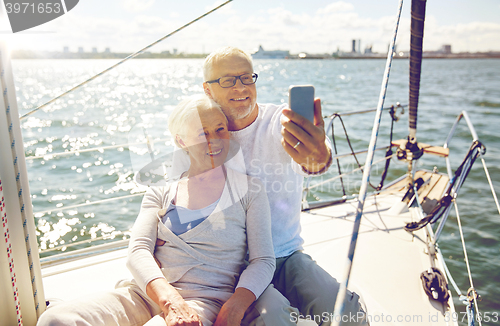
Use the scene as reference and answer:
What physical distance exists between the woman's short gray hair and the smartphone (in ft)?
1.18

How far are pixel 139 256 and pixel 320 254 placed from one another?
41.3 inches

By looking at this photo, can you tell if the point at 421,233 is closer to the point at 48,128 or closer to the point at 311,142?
the point at 311,142

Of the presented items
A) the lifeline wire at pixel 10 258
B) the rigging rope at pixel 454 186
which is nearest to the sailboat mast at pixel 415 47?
the rigging rope at pixel 454 186

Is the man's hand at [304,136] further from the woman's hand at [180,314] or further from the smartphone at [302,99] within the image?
the woman's hand at [180,314]

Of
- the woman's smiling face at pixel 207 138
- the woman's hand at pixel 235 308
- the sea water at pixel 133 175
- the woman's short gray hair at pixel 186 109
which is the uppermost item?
the woman's short gray hair at pixel 186 109

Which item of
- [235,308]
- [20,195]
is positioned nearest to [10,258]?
[20,195]

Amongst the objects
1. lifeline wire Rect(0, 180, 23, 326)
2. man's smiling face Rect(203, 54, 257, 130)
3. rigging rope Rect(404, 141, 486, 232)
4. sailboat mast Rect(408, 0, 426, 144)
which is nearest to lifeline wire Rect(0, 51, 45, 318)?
lifeline wire Rect(0, 180, 23, 326)

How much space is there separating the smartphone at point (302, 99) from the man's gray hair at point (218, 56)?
455mm

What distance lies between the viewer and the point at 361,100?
44.5 ft

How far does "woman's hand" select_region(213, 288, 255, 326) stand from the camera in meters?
0.95

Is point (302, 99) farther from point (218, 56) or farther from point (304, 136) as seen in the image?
point (218, 56)

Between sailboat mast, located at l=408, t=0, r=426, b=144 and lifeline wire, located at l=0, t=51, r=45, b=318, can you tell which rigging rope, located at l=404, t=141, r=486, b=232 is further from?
lifeline wire, located at l=0, t=51, r=45, b=318

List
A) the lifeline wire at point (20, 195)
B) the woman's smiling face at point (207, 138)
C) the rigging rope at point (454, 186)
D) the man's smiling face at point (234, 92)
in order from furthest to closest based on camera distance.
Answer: the rigging rope at point (454, 186), the man's smiling face at point (234, 92), the woman's smiling face at point (207, 138), the lifeline wire at point (20, 195)

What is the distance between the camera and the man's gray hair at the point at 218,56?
4.09 feet
